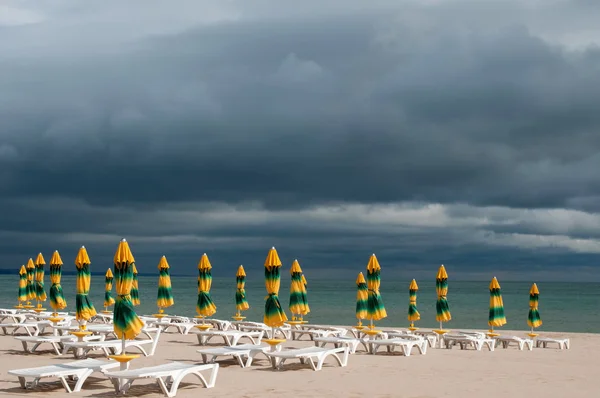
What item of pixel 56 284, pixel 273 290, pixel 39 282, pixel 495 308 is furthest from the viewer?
pixel 39 282

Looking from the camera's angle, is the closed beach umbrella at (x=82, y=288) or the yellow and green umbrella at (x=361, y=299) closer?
the closed beach umbrella at (x=82, y=288)

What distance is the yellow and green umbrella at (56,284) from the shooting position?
53.0ft

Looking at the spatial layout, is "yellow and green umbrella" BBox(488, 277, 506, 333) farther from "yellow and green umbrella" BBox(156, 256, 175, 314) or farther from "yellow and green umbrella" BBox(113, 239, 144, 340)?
"yellow and green umbrella" BBox(113, 239, 144, 340)

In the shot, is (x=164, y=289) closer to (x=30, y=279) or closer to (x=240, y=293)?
(x=240, y=293)

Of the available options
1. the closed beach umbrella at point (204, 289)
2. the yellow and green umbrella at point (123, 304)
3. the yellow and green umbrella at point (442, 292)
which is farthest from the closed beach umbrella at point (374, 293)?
the yellow and green umbrella at point (123, 304)

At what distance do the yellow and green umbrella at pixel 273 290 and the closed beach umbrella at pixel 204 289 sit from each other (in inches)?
170

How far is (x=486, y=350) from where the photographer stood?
1775 cm

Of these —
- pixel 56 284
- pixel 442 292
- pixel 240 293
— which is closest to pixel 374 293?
pixel 442 292

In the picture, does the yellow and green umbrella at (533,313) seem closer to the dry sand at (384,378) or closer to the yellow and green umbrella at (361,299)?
the dry sand at (384,378)

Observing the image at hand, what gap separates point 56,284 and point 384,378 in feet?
28.2

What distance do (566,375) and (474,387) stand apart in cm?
278

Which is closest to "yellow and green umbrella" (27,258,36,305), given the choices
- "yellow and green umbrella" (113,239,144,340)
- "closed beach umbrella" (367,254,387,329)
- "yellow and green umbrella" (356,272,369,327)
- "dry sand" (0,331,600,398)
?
"dry sand" (0,331,600,398)

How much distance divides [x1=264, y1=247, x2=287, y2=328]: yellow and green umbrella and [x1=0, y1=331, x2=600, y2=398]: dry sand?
88 centimetres

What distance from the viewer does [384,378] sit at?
11.6 m
